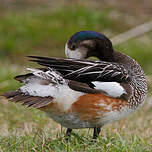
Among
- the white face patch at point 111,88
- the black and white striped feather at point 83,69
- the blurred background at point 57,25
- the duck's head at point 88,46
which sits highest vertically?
the duck's head at point 88,46

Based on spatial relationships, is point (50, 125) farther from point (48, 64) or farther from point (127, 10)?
point (127, 10)

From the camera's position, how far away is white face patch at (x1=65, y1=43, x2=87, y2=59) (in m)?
3.72

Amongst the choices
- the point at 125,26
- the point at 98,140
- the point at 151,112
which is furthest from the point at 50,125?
the point at 125,26

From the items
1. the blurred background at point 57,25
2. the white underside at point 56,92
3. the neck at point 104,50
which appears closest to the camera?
the white underside at point 56,92

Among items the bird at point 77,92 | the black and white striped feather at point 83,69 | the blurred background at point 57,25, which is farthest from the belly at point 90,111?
the blurred background at point 57,25

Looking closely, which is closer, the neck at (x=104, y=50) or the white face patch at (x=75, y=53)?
the white face patch at (x=75, y=53)

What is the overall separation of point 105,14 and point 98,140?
670 centimetres

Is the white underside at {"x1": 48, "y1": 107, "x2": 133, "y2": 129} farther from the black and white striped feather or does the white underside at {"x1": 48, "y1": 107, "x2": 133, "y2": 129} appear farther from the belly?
the black and white striped feather

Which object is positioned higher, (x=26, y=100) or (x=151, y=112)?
(x=26, y=100)

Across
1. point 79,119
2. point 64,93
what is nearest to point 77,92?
point 64,93

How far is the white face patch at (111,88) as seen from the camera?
11.2ft

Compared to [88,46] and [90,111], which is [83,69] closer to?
[90,111]

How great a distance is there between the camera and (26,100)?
3.32 m

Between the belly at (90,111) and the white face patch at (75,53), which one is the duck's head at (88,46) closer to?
the white face patch at (75,53)
